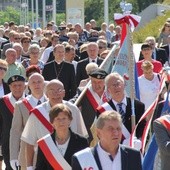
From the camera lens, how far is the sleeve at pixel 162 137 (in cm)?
702

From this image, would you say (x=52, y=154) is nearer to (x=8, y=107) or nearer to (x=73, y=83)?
(x=8, y=107)

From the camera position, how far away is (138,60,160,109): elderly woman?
12.4 meters

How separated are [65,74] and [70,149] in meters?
7.10

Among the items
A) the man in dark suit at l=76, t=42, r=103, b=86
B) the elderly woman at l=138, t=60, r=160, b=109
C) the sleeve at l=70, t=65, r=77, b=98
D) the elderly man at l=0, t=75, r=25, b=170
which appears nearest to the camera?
the elderly man at l=0, t=75, r=25, b=170

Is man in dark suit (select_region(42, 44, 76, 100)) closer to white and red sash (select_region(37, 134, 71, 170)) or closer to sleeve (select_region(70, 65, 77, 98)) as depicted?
sleeve (select_region(70, 65, 77, 98))

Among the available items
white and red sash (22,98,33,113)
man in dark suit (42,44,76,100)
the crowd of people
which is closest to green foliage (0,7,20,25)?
man in dark suit (42,44,76,100)

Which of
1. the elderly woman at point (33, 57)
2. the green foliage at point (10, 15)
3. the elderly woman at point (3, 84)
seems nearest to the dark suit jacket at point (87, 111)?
the elderly woman at point (3, 84)

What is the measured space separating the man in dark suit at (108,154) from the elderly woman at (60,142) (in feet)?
3.69

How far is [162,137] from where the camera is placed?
Answer: 7109mm

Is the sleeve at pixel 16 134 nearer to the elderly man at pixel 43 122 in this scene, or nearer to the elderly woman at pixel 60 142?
the elderly man at pixel 43 122

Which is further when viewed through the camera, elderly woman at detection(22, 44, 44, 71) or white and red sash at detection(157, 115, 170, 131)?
elderly woman at detection(22, 44, 44, 71)

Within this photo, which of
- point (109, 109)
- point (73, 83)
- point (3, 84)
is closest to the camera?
point (109, 109)

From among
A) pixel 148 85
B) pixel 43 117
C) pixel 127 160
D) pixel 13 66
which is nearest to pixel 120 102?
pixel 43 117

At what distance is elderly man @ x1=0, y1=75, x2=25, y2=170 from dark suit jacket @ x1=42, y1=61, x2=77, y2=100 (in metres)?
3.88
